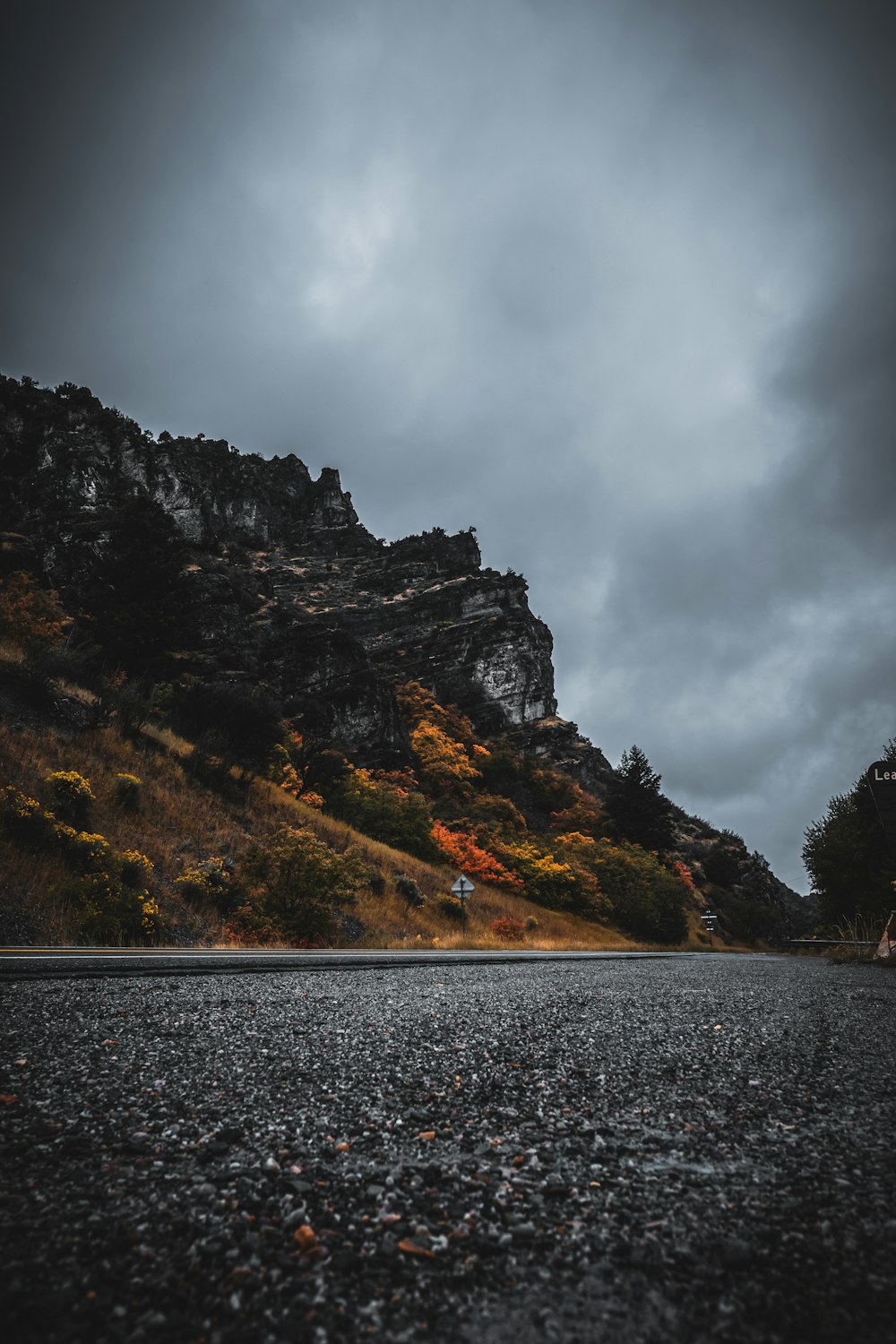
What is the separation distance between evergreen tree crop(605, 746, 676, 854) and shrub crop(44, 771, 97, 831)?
40890 millimetres

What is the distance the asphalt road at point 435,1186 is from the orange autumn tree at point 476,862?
23245 millimetres

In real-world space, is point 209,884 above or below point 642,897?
above

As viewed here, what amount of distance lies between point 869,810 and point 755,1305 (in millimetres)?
24298

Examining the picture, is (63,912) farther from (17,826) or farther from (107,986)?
(107,986)

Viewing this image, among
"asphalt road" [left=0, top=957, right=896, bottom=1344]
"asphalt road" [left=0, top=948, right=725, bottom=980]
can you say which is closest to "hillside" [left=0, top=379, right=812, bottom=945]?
"asphalt road" [left=0, top=948, right=725, bottom=980]

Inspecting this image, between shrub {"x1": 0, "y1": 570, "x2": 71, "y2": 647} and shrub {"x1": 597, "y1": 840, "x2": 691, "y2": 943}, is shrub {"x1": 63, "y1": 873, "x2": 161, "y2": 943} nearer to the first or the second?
shrub {"x1": 0, "y1": 570, "x2": 71, "y2": 647}

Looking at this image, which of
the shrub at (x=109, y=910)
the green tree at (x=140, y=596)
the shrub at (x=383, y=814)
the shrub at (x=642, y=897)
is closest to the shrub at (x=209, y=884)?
the shrub at (x=109, y=910)

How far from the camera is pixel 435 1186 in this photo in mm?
1469

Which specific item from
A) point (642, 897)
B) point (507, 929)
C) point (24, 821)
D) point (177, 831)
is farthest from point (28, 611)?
point (642, 897)

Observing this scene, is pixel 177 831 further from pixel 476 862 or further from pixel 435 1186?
pixel 476 862

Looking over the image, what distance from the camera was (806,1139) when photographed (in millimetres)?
1785

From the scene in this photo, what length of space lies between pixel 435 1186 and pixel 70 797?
11.7 m

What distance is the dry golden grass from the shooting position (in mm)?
8758

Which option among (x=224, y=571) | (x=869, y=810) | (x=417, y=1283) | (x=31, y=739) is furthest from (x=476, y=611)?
(x=417, y=1283)
